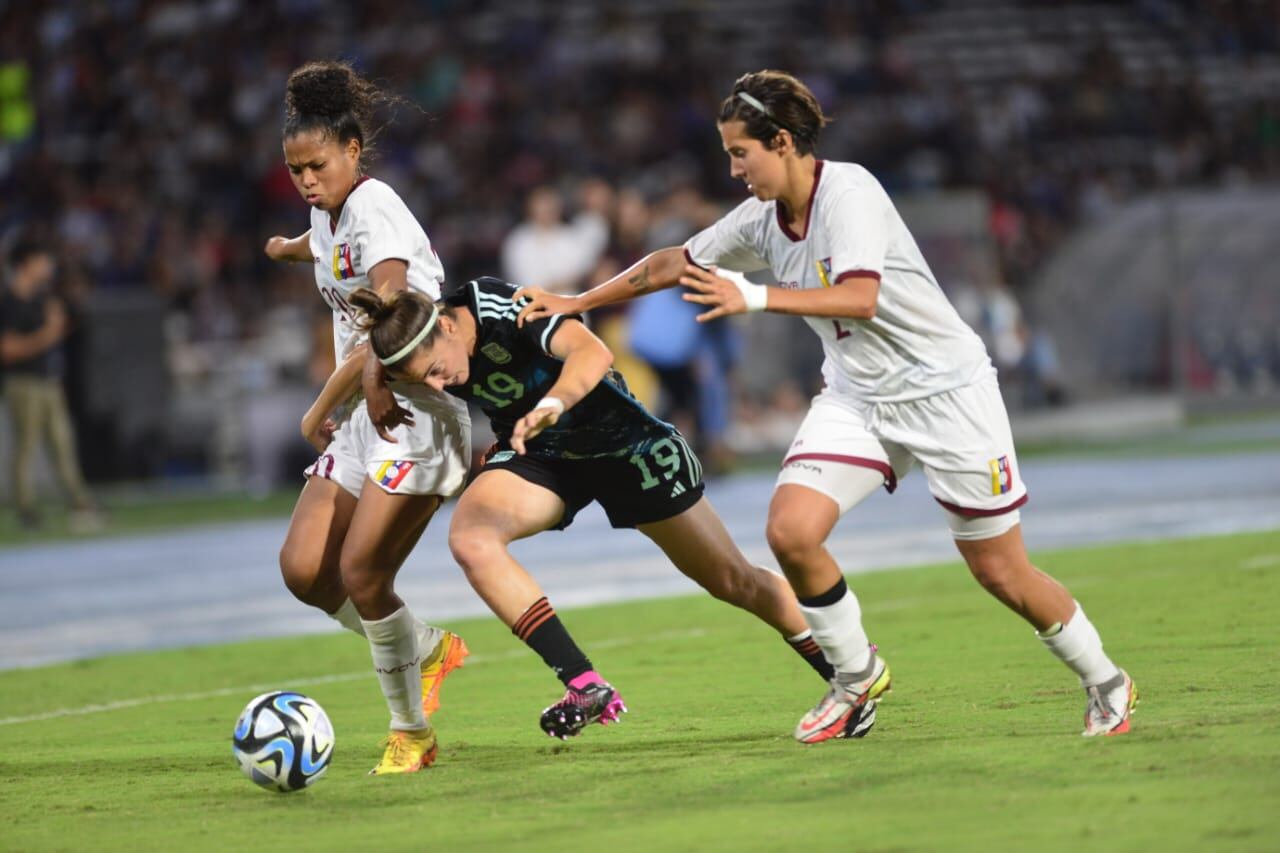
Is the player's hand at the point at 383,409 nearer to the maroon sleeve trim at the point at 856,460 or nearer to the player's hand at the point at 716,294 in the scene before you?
the player's hand at the point at 716,294

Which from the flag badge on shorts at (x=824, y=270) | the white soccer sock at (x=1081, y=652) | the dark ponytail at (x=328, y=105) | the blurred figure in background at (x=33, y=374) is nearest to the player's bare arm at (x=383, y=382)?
the dark ponytail at (x=328, y=105)

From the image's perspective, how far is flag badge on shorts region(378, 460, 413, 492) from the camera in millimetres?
6965

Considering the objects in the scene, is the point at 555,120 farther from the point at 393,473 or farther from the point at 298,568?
the point at 393,473

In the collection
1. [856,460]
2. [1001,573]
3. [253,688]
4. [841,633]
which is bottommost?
[253,688]

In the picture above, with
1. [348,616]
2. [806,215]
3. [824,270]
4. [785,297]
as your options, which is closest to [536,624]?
[348,616]

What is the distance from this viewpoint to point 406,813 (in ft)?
20.1

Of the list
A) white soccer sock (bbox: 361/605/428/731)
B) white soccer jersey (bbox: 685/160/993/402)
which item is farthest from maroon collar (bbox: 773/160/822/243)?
white soccer sock (bbox: 361/605/428/731)

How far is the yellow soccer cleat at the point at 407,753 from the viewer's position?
6.94 m

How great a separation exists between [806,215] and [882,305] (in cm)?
40

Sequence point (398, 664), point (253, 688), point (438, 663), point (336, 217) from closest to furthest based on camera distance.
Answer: point (398, 664) → point (336, 217) → point (438, 663) → point (253, 688)

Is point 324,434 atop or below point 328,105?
below

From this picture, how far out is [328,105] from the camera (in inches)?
281

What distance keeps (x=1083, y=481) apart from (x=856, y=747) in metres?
11.4

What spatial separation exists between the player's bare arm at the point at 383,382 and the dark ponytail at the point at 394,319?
0.45ft
